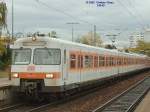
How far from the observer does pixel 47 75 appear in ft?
62.6

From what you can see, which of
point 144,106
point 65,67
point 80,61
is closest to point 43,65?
point 65,67

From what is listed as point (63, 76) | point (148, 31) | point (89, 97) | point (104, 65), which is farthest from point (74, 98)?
point (148, 31)

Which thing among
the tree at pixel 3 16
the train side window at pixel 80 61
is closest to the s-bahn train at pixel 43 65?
the train side window at pixel 80 61

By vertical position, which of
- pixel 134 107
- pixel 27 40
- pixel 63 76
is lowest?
pixel 134 107

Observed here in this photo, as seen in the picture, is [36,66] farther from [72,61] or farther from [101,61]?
[101,61]

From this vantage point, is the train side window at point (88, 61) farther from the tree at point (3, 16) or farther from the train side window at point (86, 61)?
the tree at point (3, 16)

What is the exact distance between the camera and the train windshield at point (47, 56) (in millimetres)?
19391

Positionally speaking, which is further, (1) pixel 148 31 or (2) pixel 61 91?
(1) pixel 148 31

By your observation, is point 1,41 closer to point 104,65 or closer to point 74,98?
point 104,65

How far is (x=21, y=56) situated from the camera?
19953mm

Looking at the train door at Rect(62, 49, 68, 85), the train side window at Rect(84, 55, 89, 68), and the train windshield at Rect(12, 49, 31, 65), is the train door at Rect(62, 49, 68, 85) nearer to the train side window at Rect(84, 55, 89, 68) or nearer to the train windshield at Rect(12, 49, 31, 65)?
the train windshield at Rect(12, 49, 31, 65)

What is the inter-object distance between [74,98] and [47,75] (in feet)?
14.9

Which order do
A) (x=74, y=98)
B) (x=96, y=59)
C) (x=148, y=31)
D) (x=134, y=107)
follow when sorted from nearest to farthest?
(x=134, y=107), (x=74, y=98), (x=96, y=59), (x=148, y=31)

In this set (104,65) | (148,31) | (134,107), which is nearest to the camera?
(134,107)
